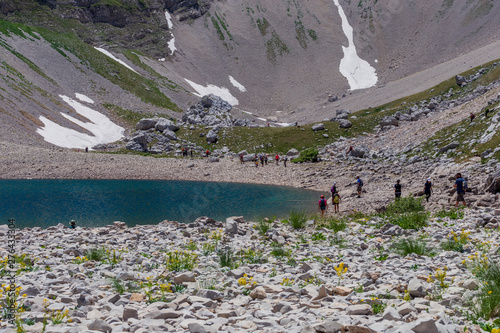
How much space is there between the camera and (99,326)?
287 inches

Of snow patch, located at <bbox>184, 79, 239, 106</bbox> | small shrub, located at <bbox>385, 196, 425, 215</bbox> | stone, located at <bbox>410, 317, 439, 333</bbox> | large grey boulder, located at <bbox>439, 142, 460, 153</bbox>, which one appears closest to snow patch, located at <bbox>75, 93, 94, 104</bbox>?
snow patch, located at <bbox>184, 79, 239, 106</bbox>

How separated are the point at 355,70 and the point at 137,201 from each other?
125 m

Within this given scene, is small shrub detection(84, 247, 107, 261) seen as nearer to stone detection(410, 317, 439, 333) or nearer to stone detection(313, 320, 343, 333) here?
stone detection(313, 320, 343, 333)

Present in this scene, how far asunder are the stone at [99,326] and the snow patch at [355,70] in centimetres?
13775

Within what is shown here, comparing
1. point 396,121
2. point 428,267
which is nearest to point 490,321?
point 428,267

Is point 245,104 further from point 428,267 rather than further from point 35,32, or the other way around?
point 428,267

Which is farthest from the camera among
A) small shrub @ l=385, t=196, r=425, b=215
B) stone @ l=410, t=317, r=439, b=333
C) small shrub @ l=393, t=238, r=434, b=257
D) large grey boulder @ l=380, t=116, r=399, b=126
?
large grey boulder @ l=380, t=116, r=399, b=126

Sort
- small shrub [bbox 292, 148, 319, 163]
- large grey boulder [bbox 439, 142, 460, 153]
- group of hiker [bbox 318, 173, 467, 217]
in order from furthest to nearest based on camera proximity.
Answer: small shrub [bbox 292, 148, 319, 163]
large grey boulder [bbox 439, 142, 460, 153]
group of hiker [bbox 318, 173, 467, 217]

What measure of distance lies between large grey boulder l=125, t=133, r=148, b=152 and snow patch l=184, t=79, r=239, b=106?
6052 cm

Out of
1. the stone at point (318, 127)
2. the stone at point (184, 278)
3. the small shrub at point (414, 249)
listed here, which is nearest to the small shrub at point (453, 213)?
the small shrub at point (414, 249)

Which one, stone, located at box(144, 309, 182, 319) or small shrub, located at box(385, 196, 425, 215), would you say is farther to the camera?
small shrub, located at box(385, 196, 425, 215)

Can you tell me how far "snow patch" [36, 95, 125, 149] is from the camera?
77.1m

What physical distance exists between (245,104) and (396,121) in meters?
73.6

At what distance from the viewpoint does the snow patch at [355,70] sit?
451ft
